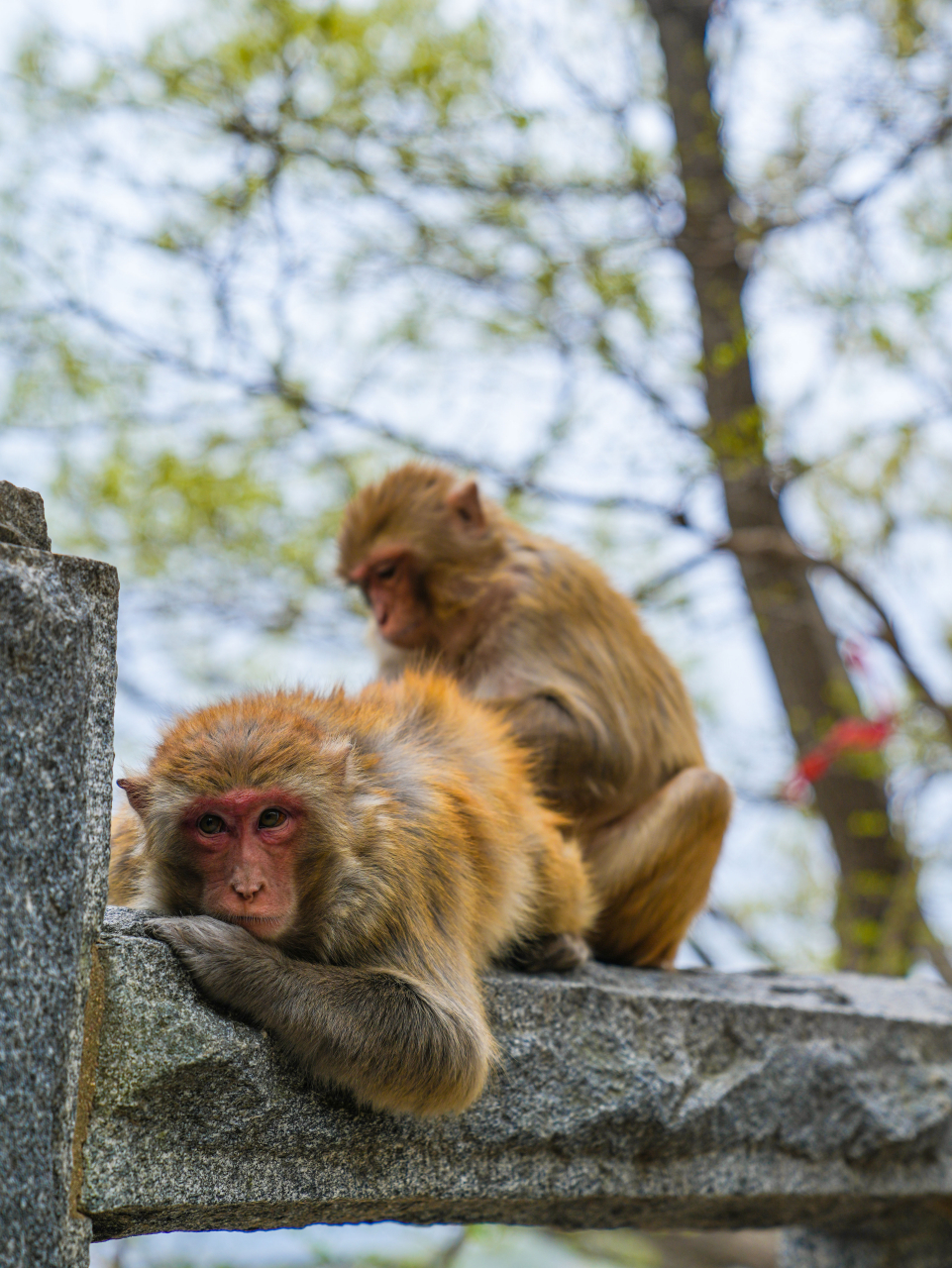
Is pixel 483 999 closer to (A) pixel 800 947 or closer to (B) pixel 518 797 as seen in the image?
(B) pixel 518 797

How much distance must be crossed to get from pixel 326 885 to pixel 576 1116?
911 millimetres

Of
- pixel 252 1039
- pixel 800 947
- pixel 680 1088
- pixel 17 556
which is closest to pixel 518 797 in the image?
pixel 680 1088

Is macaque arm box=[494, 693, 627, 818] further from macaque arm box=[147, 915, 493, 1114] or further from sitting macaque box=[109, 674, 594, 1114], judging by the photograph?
macaque arm box=[147, 915, 493, 1114]

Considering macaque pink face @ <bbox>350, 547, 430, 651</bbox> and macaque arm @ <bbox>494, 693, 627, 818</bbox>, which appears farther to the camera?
macaque pink face @ <bbox>350, 547, 430, 651</bbox>

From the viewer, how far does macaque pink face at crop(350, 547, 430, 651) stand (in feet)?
13.4

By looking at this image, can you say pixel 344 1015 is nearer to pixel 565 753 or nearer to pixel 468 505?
pixel 565 753

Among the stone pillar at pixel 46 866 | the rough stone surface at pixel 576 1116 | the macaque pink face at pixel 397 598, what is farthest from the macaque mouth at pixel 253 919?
the macaque pink face at pixel 397 598

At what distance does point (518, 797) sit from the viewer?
9.59ft

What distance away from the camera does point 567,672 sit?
12.4 feet

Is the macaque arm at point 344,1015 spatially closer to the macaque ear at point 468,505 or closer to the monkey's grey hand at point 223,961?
the monkey's grey hand at point 223,961

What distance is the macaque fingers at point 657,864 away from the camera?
3594 millimetres

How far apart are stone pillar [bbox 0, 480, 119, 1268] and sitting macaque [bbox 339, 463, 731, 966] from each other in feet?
5.25

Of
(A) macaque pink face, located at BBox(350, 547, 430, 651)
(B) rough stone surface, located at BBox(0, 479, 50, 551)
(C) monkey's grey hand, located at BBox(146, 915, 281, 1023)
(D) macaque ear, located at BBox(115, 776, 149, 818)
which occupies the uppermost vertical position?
(A) macaque pink face, located at BBox(350, 547, 430, 651)

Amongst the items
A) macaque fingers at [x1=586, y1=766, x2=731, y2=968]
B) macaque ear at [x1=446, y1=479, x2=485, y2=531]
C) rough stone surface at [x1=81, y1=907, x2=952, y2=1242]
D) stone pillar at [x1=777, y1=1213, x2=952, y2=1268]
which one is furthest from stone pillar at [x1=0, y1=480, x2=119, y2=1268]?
stone pillar at [x1=777, y1=1213, x2=952, y2=1268]
